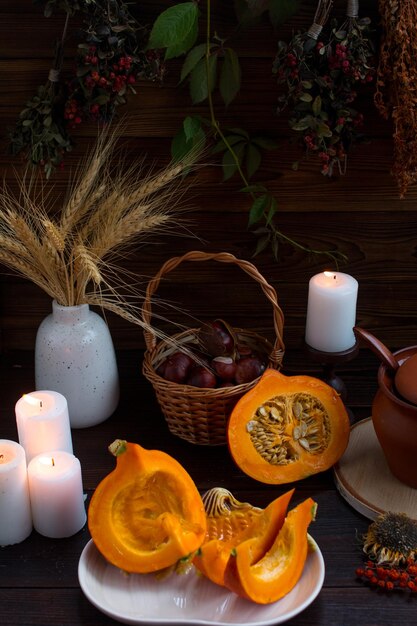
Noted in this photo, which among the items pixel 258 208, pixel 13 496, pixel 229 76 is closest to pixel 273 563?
pixel 13 496

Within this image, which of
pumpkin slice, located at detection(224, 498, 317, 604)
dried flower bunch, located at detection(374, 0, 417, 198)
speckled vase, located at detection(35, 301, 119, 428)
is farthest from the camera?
speckled vase, located at detection(35, 301, 119, 428)

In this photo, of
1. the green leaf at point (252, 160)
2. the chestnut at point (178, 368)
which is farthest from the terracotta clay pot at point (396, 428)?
the green leaf at point (252, 160)

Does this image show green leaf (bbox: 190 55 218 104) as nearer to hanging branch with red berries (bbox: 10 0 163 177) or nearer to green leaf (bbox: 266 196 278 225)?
hanging branch with red berries (bbox: 10 0 163 177)

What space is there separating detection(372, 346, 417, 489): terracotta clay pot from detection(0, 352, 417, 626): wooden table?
3.2 inches

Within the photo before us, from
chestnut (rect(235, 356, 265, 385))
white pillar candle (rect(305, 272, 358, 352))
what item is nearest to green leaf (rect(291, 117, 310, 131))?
white pillar candle (rect(305, 272, 358, 352))

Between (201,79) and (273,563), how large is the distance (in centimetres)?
66

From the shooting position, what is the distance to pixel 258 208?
4.04 feet

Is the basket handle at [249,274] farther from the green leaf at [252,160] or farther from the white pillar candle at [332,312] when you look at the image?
the green leaf at [252,160]

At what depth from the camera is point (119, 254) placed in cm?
133

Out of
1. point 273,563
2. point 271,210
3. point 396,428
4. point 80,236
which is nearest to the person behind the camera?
point 273,563

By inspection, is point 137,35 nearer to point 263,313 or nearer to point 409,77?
point 409,77

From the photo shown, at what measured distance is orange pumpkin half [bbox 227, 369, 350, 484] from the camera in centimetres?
105

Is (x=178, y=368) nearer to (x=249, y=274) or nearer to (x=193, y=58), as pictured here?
(x=249, y=274)

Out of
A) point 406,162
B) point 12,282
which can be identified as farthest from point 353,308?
point 12,282
